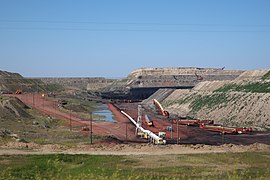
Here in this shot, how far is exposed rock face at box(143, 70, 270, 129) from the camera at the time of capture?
72.5 meters

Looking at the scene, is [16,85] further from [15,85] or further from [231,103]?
[231,103]

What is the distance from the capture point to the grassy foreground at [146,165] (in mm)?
25312

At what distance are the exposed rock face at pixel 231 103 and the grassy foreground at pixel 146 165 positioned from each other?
3595cm

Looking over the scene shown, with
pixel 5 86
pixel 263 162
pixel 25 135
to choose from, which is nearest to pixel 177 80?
pixel 5 86

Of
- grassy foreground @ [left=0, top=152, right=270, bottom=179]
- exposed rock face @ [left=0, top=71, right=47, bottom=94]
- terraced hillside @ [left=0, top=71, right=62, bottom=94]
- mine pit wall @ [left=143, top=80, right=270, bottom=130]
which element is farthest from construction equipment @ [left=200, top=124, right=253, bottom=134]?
exposed rock face @ [left=0, top=71, right=47, bottom=94]

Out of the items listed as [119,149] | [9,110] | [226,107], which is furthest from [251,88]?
[119,149]

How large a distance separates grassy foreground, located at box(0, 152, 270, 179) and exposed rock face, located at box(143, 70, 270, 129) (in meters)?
35.9

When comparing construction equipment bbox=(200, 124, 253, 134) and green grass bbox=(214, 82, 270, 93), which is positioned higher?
green grass bbox=(214, 82, 270, 93)

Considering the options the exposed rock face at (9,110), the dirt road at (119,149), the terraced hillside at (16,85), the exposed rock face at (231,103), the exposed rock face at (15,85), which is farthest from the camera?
the exposed rock face at (15,85)

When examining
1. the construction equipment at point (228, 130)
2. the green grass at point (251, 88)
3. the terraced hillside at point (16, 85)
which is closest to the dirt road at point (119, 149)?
the construction equipment at point (228, 130)

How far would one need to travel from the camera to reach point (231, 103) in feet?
272

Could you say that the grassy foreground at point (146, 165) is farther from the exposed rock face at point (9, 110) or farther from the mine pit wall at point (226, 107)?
the exposed rock face at point (9, 110)

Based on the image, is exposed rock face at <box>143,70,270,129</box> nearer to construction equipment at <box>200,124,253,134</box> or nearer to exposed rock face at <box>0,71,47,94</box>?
construction equipment at <box>200,124,253,134</box>

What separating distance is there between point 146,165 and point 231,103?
5577 centimetres
